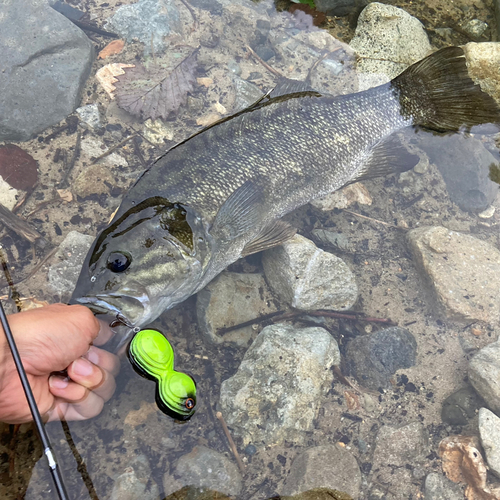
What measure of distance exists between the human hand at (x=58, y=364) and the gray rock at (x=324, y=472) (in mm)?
1552

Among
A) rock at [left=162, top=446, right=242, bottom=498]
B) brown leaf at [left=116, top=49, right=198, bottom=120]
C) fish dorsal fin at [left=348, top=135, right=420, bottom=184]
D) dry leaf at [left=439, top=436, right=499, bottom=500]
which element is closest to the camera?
rock at [left=162, top=446, right=242, bottom=498]

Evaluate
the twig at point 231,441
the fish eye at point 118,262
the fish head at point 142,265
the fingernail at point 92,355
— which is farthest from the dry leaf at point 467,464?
the fish eye at point 118,262

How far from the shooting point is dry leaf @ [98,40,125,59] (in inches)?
182

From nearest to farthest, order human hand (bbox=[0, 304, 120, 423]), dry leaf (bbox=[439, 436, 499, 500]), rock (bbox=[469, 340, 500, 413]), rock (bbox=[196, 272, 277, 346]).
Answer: human hand (bbox=[0, 304, 120, 423]) → dry leaf (bbox=[439, 436, 499, 500]) → rock (bbox=[469, 340, 500, 413]) → rock (bbox=[196, 272, 277, 346])

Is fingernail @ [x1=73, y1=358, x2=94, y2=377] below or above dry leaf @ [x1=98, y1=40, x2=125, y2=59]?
below

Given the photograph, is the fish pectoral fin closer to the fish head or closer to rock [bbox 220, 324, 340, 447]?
the fish head

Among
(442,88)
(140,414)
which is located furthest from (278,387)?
(442,88)

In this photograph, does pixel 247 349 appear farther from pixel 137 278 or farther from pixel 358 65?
pixel 358 65

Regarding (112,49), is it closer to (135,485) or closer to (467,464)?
(135,485)

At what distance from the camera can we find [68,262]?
3400 millimetres

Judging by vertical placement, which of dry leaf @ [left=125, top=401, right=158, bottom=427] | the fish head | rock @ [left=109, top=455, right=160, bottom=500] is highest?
the fish head

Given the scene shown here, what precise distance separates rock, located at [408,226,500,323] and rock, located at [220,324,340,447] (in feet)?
4.54

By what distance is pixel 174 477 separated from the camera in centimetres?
275

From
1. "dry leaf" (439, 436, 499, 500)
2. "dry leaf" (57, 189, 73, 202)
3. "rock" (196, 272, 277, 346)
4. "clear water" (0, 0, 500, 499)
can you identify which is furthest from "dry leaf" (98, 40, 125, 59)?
"dry leaf" (439, 436, 499, 500)
